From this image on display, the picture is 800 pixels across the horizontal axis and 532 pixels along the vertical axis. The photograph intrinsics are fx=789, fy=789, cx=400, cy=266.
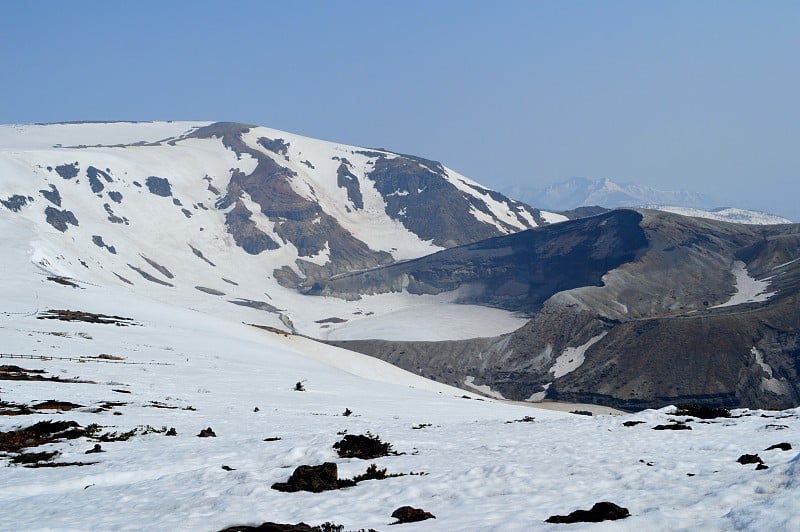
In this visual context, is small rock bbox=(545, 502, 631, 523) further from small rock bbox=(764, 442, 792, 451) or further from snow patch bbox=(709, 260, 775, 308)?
snow patch bbox=(709, 260, 775, 308)

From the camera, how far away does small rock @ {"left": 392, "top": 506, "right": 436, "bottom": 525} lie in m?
14.0

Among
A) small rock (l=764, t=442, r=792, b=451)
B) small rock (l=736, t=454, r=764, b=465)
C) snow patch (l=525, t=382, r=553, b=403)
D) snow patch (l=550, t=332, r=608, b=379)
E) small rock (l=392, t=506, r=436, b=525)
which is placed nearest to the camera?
small rock (l=392, t=506, r=436, b=525)

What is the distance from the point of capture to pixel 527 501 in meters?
15.0

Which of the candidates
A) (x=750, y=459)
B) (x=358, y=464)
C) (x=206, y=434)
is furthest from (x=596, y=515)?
(x=206, y=434)

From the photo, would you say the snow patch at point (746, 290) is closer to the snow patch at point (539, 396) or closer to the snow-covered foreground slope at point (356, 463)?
the snow patch at point (539, 396)

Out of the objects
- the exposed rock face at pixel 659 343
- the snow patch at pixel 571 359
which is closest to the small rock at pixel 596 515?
the exposed rock face at pixel 659 343

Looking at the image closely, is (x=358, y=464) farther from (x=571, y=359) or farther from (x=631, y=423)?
(x=571, y=359)

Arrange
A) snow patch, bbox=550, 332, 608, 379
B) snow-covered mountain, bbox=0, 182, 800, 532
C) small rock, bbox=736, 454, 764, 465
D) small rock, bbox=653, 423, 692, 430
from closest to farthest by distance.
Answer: snow-covered mountain, bbox=0, 182, 800, 532 → small rock, bbox=736, 454, 764, 465 → small rock, bbox=653, 423, 692, 430 → snow patch, bbox=550, 332, 608, 379

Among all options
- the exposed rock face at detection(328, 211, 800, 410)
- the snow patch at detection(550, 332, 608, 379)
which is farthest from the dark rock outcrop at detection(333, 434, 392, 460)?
the snow patch at detection(550, 332, 608, 379)

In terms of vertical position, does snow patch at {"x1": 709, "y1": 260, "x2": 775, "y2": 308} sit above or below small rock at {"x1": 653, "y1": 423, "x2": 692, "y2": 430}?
above

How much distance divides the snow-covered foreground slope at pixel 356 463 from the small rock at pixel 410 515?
0.33m

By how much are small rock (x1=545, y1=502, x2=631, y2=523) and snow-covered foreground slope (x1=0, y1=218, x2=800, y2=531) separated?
11.5 inches

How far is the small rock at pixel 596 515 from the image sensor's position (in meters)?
12.5

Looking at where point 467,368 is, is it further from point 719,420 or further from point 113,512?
→ point 113,512
